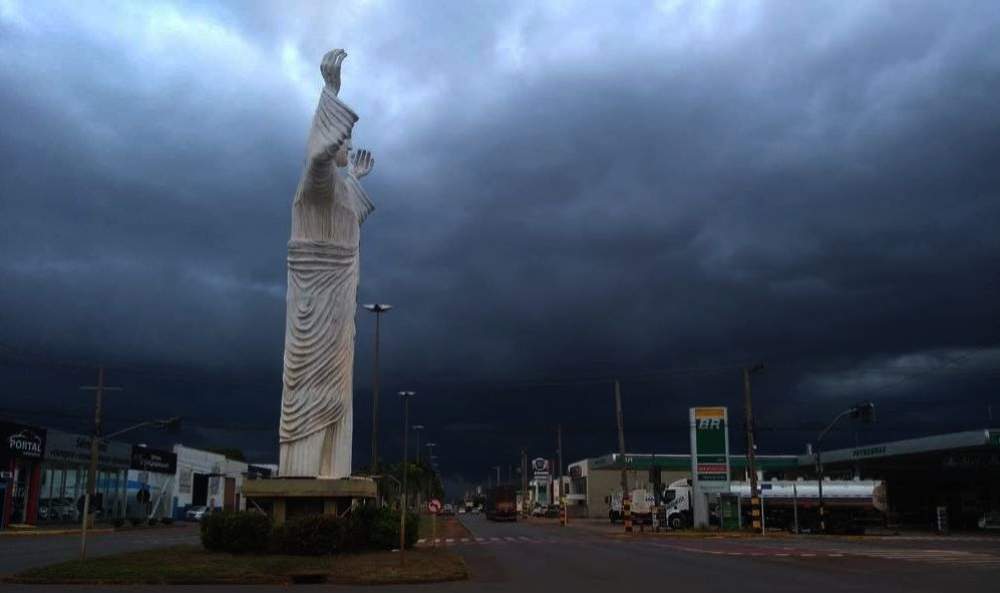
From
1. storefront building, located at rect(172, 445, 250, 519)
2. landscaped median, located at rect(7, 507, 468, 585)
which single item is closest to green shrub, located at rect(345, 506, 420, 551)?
landscaped median, located at rect(7, 507, 468, 585)

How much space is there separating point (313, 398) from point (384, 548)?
552 cm

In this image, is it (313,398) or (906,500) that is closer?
(313,398)

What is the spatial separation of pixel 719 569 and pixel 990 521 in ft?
168

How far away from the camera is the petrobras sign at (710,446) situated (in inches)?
2302

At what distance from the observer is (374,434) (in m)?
44.2

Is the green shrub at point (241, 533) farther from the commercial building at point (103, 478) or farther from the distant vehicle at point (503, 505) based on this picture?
the distant vehicle at point (503, 505)

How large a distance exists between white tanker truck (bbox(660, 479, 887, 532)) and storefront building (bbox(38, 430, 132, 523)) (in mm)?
42324

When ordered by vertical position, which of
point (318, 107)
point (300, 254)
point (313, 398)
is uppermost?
point (318, 107)

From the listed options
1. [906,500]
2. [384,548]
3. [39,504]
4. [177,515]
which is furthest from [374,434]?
[906,500]

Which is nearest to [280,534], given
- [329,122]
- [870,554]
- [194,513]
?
[329,122]

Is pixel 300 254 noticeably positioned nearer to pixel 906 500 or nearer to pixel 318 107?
pixel 318 107

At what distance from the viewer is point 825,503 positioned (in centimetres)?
5794

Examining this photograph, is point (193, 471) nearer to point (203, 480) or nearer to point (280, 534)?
point (203, 480)

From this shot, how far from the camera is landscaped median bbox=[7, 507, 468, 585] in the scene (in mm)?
22422
